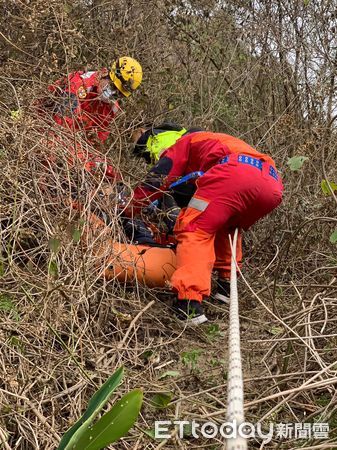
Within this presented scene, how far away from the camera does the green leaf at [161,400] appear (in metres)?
1.97

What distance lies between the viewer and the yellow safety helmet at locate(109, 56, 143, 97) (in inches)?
154

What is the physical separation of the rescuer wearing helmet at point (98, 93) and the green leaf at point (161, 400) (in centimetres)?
183

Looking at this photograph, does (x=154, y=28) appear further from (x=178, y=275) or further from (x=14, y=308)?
(x=14, y=308)

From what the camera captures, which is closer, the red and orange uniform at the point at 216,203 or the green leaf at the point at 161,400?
the green leaf at the point at 161,400

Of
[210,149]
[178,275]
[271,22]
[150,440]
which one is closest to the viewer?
[150,440]

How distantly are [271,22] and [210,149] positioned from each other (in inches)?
88.6

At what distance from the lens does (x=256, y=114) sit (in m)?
5.22

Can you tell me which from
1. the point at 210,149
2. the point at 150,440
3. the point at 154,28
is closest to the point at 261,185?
the point at 210,149

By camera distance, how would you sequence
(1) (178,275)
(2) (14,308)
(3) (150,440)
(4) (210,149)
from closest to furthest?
1. (3) (150,440)
2. (2) (14,308)
3. (1) (178,275)
4. (4) (210,149)

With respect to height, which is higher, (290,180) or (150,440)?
(290,180)

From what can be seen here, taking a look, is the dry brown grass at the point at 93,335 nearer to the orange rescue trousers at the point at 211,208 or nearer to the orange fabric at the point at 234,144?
the orange rescue trousers at the point at 211,208

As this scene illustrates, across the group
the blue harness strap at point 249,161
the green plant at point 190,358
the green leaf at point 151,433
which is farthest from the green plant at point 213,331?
the green leaf at point 151,433

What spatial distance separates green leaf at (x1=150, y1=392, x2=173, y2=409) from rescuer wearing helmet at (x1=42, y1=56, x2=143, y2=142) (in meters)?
1.83

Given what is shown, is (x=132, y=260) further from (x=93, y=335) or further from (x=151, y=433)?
(x=151, y=433)
